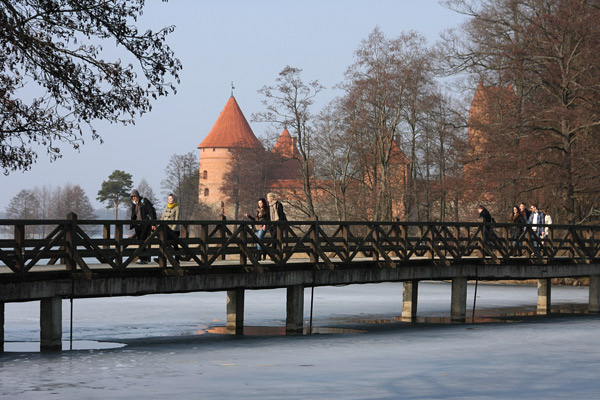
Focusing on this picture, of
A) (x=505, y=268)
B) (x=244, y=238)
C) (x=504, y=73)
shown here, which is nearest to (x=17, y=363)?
(x=244, y=238)

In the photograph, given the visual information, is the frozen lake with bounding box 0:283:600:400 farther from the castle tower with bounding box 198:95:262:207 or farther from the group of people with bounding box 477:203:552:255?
the castle tower with bounding box 198:95:262:207

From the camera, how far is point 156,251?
17625 millimetres

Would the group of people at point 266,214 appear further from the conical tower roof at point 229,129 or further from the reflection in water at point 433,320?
the conical tower roof at point 229,129

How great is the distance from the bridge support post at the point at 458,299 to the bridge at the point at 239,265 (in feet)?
0.08

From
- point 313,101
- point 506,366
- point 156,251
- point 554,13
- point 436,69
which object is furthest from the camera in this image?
point 313,101

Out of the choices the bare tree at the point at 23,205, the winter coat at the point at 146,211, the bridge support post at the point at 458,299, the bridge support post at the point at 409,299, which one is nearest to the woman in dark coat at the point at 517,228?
the bridge support post at the point at 458,299

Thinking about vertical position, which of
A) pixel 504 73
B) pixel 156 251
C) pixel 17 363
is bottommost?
pixel 17 363

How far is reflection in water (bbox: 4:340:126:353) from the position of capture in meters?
17.3

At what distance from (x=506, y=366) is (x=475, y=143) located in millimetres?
24536

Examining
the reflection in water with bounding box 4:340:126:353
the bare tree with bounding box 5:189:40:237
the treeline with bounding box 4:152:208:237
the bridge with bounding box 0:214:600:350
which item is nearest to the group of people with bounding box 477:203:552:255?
the bridge with bounding box 0:214:600:350

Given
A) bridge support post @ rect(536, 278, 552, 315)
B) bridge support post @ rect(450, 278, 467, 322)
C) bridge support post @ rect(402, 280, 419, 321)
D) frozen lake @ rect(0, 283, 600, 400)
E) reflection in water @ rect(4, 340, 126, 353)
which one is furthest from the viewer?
bridge support post @ rect(536, 278, 552, 315)

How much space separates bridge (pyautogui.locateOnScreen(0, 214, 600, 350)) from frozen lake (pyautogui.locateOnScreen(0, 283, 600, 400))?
0.96m

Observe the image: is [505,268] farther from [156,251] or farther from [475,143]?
[475,143]

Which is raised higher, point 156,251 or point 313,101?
point 313,101
